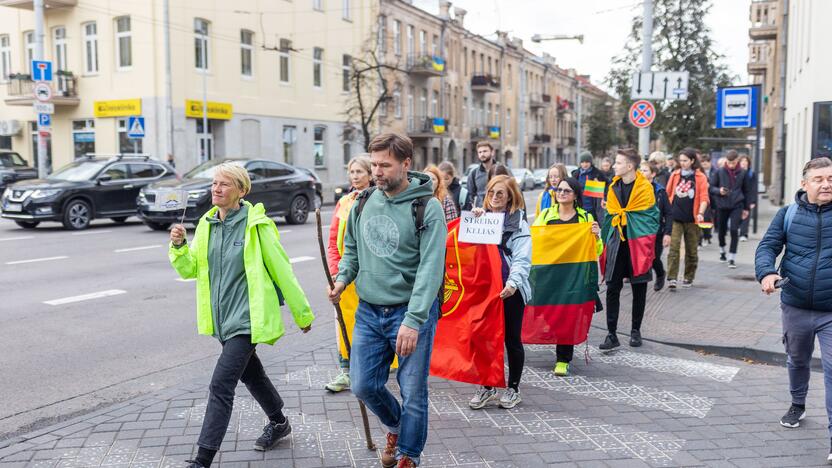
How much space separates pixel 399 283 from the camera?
378cm

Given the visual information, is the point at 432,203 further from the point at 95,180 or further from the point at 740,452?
the point at 95,180

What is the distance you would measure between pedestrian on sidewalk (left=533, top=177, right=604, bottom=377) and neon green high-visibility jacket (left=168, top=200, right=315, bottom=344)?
8.54ft

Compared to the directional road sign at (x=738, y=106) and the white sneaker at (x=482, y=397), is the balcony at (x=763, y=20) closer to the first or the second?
the directional road sign at (x=738, y=106)

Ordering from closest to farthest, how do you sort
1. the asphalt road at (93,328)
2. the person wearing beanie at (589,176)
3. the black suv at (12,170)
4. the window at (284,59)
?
the asphalt road at (93,328), the person wearing beanie at (589,176), the black suv at (12,170), the window at (284,59)

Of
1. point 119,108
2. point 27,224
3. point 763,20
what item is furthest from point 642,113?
point 763,20

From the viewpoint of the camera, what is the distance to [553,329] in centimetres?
605

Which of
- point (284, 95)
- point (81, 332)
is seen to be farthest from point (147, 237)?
point (284, 95)

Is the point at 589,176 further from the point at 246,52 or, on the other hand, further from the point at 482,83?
the point at 482,83

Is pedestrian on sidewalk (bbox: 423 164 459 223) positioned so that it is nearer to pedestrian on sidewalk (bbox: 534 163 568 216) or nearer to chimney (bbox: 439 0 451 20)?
pedestrian on sidewalk (bbox: 534 163 568 216)

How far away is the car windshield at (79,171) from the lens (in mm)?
17703

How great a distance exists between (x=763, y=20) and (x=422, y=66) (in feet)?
68.9

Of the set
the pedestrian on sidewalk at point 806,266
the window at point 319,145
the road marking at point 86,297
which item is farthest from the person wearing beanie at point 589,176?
the window at point 319,145

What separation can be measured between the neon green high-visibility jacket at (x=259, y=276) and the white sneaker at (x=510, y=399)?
1683 millimetres

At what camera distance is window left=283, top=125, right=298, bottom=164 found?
34.7 metres
